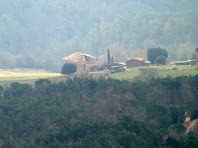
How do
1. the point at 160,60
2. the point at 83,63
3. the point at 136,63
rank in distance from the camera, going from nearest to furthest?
the point at 160,60 → the point at 136,63 → the point at 83,63

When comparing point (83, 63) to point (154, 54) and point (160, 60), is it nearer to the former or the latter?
point (154, 54)

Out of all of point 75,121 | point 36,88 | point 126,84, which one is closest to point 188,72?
point 126,84

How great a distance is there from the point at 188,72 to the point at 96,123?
34.6m

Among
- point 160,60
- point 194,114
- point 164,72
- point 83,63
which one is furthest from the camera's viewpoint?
point 83,63

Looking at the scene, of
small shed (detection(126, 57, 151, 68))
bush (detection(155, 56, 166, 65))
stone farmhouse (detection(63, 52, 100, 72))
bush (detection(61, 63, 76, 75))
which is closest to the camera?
bush (detection(61, 63, 76, 75))

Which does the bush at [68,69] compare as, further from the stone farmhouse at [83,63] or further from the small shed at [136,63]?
the small shed at [136,63]

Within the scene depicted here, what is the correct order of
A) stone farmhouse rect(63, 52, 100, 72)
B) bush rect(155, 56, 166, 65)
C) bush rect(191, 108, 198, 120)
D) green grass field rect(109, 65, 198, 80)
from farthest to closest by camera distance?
stone farmhouse rect(63, 52, 100, 72), bush rect(155, 56, 166, 65), green grass field rect(109, 65, 198, 80), bush rect(191, 108, 198, 120)

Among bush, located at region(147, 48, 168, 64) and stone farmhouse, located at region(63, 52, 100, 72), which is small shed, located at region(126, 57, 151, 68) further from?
stone farmhouse, located at region(63, 52, 100, 72)

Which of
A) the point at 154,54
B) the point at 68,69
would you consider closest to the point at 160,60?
the point at 154,54

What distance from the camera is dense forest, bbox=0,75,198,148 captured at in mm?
50656

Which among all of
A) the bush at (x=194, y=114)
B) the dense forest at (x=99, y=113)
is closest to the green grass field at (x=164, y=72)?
the dense forest at (x=99, y=113)

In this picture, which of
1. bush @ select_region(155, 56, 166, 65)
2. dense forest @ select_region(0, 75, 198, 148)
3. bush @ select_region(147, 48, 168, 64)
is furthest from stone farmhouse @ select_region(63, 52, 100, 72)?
dense forest @ select_region(0, 75, 198, 148)

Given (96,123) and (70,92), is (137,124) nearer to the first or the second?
(96,123)

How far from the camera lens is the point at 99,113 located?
207 feet
